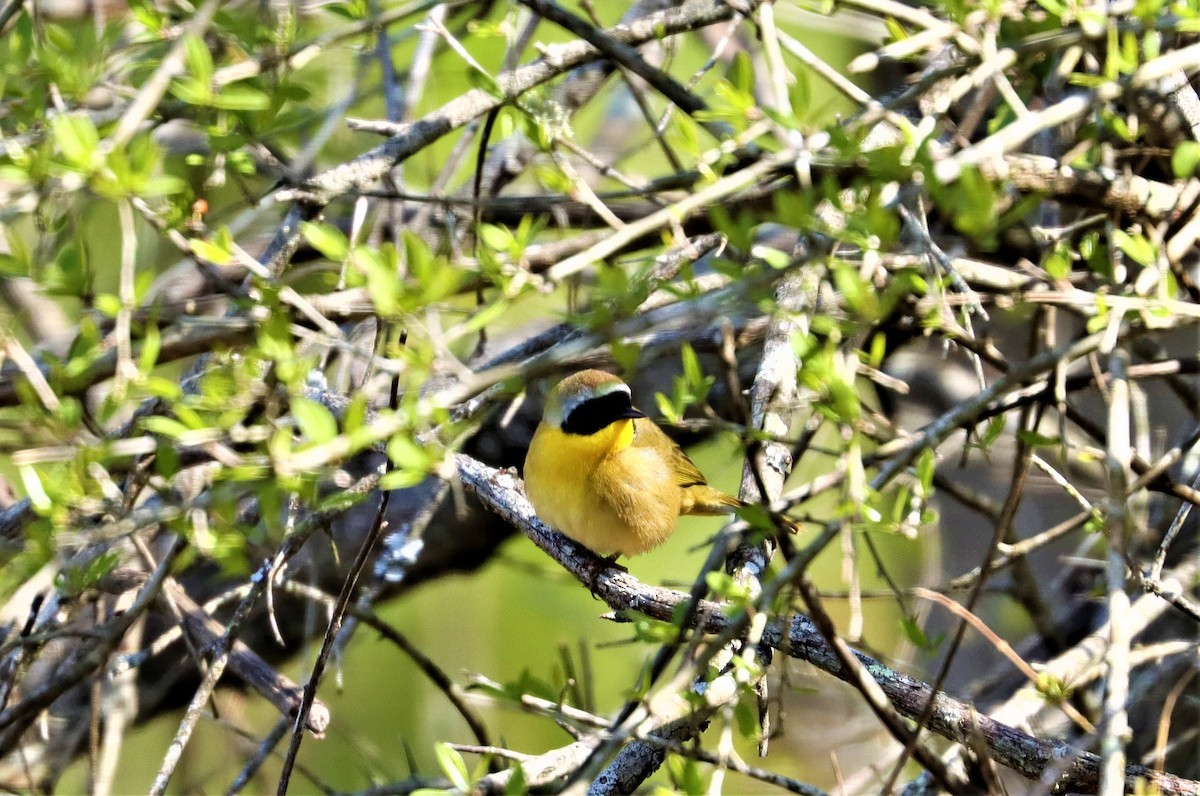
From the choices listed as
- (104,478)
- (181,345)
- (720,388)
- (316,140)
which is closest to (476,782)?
(104,478)

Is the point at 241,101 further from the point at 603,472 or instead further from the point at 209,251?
the point at 603,472

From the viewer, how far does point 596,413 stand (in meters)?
3.32

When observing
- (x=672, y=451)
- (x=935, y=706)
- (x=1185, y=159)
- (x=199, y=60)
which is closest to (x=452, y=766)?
(x=935, y=706)

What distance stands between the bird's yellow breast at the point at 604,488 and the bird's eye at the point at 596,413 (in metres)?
0.03

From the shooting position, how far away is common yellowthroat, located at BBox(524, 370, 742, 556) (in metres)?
3.13

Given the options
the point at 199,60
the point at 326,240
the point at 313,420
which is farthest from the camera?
the point at 199,60

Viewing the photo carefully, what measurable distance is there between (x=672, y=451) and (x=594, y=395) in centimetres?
44

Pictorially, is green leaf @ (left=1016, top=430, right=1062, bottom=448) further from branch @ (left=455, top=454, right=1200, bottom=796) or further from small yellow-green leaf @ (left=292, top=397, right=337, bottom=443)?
small yellow-green leaf @ (left=292, top=397, right=337, bottom=443)

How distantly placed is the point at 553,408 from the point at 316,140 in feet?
4.74

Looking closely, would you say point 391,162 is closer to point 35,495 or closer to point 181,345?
point 181,345

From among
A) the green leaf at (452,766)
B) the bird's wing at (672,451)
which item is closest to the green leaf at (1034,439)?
the green leaf at (452,766)

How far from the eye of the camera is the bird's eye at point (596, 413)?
3.29 meters

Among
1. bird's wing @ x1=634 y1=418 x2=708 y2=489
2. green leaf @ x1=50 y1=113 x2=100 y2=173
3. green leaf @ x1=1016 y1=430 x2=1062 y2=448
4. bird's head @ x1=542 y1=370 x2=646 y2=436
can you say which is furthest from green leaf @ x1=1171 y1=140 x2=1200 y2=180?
bird's wing @ x1=634 y1=418 x2=708 y2=489

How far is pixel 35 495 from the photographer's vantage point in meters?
1.45
